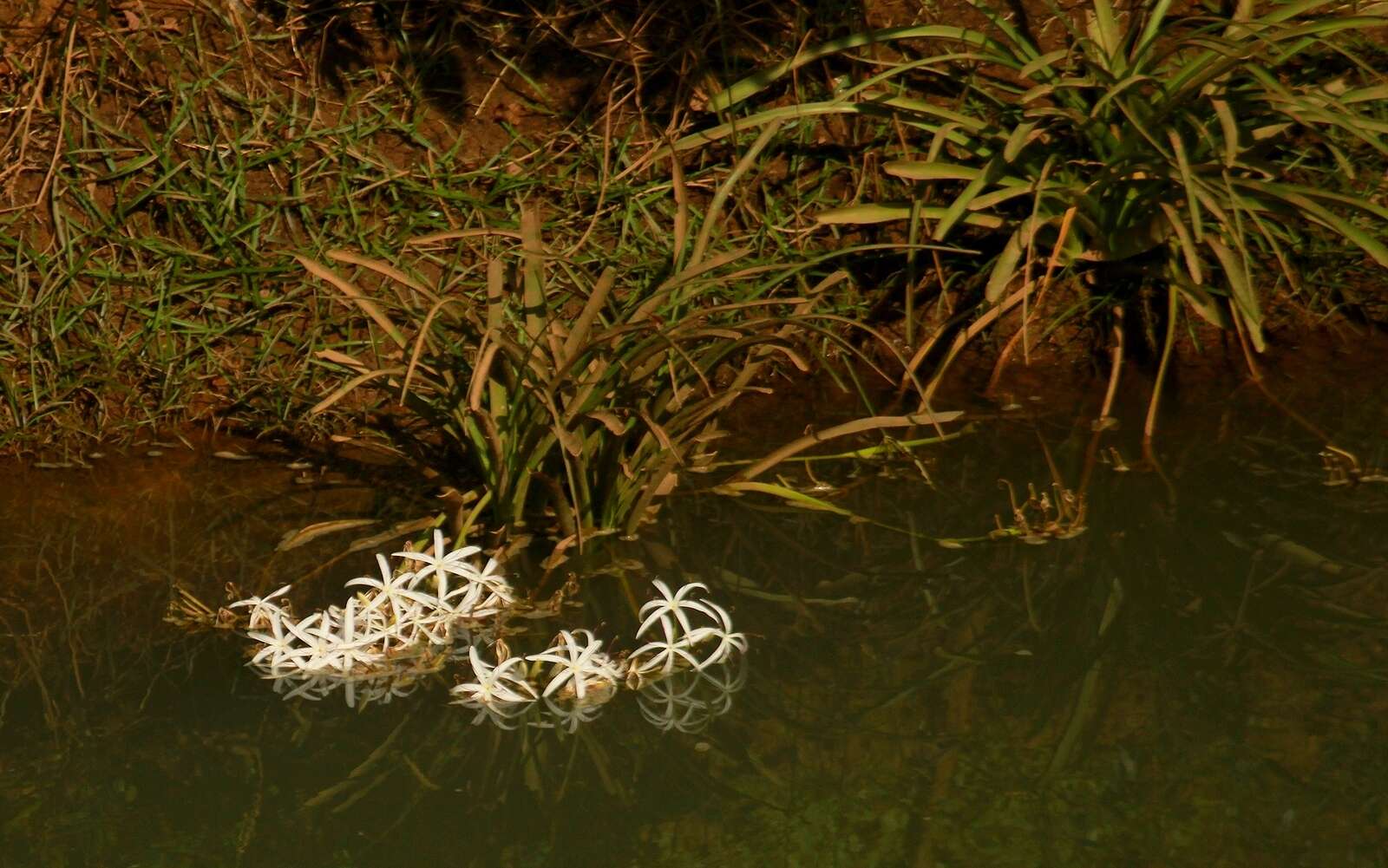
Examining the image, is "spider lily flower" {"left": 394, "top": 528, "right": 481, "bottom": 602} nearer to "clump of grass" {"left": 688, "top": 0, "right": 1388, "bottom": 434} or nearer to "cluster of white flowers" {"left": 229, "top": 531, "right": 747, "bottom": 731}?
"cluster of white flowers" {"left": 229, "top": 531, "right": 747, "bottom": 731}

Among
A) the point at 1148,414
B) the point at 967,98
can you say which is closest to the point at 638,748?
the point at 1148,414

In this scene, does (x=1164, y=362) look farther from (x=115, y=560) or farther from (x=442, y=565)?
(x=115, y=560)

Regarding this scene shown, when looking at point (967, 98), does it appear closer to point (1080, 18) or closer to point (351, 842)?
point (1080, 18)

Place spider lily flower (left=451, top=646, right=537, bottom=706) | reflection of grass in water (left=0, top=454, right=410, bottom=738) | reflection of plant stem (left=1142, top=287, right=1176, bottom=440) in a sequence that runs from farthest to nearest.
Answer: reflection of plant stem (left=1142, top=287, right=1176, bottom=440) < reflection of grass in water (left=0, top=454, right=410, bottom=738) < spider lily flower (left=451, top=646, right=537, bottom=706)

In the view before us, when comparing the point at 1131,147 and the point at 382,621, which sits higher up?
the point at 1131,147

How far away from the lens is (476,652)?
215 centimetres

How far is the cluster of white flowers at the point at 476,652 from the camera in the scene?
2.04 m

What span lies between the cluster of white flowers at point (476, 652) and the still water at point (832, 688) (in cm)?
3

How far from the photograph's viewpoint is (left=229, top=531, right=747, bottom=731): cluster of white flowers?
2.04 metres

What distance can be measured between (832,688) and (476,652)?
48 cm

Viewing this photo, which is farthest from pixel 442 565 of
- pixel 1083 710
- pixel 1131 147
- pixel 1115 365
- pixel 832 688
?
pixel 1131 147

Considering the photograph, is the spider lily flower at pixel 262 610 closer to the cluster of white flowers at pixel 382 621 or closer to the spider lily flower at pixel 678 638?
the cluster of white flowers at pixel 382 621

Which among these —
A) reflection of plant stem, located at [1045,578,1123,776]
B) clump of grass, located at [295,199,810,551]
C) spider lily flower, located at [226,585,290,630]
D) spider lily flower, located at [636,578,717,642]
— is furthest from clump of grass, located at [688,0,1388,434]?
spider lily flower, located at [226,585,290,630]

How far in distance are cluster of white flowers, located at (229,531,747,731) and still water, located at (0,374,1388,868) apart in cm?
3
